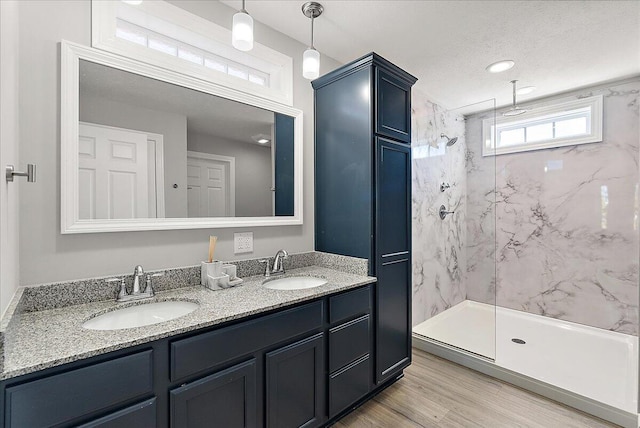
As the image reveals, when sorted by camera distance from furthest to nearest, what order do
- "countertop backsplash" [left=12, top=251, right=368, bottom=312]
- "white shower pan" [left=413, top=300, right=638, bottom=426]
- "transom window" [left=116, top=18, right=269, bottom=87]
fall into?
"white shower pan" [left=413, top=300, right=638, bottom=426] → "transom window" [left=116, top=18, right=269, bottom=87] → "countertop backsplash" [left=12, top=251, right=368, bottom=312]

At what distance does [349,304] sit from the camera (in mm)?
1776

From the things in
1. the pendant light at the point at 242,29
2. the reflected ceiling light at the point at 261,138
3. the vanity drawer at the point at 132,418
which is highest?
the pendant light at the point at 242,29

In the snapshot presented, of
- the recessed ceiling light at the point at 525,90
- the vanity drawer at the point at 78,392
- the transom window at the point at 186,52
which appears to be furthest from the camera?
the recessed ceiling light at the point at 525,90

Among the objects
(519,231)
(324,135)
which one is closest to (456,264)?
(519,231)

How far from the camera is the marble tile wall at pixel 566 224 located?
2.81 m

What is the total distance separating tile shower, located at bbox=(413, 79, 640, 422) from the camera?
2766 millimetres

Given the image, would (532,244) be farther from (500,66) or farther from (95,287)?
(95,287)

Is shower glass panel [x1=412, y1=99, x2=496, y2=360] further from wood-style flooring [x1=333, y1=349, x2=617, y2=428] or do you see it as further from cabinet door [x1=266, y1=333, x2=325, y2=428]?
cabinet door [x1=266, y1=333, x2=325, y2=428]

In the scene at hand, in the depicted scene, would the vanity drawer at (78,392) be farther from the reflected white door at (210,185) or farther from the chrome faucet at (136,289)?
the reflected white door at (210,185)

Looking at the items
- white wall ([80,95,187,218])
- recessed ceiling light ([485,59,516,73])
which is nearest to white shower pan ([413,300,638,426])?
recessed ceiling light ([485,59,516,73])

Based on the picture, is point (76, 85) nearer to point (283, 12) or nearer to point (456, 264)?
point (283, 12)

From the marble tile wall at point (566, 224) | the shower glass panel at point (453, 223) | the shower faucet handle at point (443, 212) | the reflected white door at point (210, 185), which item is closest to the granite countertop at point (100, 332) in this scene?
the reflected white door at point (210, 185)

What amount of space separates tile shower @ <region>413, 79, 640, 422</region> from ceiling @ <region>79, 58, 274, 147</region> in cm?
169

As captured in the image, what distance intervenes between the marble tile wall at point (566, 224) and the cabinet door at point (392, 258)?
149 cm
